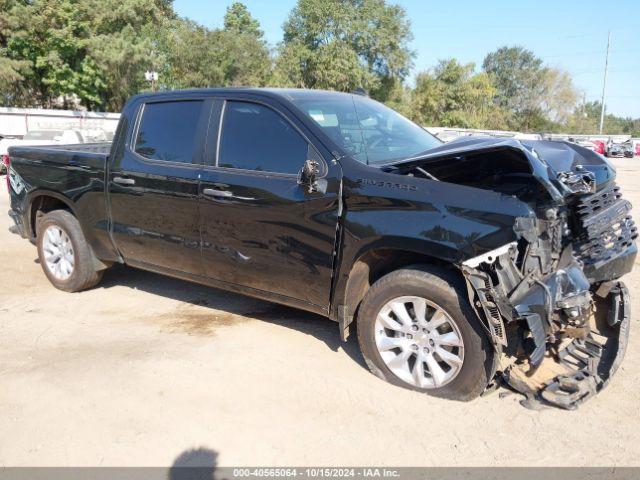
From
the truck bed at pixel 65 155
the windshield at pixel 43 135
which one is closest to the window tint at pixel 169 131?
the truck bed at pixel 65 155

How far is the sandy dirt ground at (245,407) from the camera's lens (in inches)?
119

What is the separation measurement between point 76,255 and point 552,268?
4.27m

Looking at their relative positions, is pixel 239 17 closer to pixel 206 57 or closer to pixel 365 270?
pixel 206 57

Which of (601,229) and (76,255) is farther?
(76,255)

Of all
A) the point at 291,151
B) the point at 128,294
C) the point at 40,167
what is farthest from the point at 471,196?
the point at 40,167

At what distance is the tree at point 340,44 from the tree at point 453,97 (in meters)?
6.34

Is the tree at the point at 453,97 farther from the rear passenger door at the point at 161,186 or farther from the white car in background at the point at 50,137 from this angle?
the rear passenger door at the point at 161,186

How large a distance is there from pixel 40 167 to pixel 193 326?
2.34 meters

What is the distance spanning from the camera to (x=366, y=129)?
4246 millimetres

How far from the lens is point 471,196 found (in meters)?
3.23

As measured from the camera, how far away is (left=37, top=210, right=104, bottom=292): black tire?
213 inches

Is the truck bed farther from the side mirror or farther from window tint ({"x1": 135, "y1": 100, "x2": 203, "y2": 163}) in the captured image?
the side mirror

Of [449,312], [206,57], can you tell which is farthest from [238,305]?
[206,57]

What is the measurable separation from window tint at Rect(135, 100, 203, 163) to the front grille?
2870 millimetres
